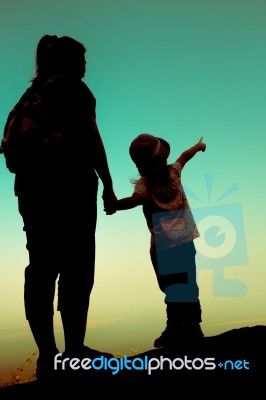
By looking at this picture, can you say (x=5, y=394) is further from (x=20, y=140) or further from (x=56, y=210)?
(x=20, y=140)

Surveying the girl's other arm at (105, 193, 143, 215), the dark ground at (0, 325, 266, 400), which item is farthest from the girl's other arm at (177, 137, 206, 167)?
the dark ground at (0, 325, 266, 400)

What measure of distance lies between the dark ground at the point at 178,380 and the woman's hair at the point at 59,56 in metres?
2.13

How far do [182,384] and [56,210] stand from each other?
141cm

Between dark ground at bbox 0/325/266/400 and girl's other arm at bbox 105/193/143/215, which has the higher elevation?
girl's other arm at bbox 105/193/143/215

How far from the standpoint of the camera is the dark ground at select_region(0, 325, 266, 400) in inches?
117

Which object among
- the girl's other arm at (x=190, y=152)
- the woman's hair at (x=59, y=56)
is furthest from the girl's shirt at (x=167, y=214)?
the woman's hair at (x=59, y=56)

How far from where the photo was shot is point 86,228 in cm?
341

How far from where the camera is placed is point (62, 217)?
3332 mm

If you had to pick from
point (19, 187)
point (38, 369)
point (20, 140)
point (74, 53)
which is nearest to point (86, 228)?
point (19, 187)

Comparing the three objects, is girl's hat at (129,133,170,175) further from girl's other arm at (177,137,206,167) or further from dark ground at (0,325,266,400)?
dark ground at (0,325,266,400)

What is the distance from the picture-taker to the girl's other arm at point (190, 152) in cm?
468

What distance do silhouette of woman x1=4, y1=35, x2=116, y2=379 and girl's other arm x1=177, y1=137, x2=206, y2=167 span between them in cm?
141

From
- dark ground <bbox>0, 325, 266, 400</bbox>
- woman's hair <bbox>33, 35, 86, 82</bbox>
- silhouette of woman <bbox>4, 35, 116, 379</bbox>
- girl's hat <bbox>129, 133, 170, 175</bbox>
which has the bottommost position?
dark ground <bbox>0, 325, 266, 400</bbox>

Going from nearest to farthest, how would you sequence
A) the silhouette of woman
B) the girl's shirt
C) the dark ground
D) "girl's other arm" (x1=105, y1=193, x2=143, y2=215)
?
the dark ground
the silhouette of woman
"girl's other arm" (x1=105, y1=193, x2=143, y2=215)
the girl's shirt
